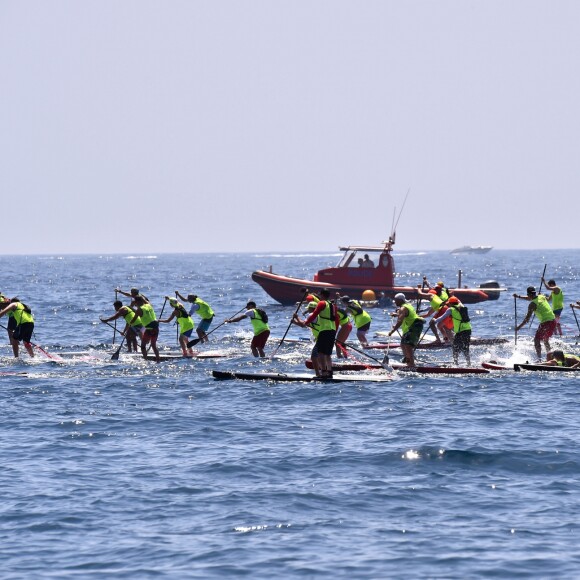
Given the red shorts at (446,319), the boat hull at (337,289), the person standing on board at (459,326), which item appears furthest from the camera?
the boat hull at (337,289)

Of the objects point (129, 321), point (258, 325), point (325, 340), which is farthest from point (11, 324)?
point (325, 340)

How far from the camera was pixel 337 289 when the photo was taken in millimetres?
42844

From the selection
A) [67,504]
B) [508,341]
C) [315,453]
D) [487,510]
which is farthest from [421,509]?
[508,341]

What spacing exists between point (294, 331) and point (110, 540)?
23962mm

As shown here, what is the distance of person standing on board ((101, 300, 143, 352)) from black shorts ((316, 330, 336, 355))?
5853 millimetres

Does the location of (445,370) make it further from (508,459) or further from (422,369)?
(508,459)

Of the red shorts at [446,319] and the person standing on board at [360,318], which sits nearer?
the red shorts at [446,319]

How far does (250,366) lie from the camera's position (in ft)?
77.8

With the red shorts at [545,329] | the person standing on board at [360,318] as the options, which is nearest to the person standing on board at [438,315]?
the person standing on board at [360,318]

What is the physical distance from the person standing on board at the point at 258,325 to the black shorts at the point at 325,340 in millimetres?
4131

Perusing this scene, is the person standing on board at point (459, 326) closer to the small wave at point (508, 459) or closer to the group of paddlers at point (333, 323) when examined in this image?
the group of paddlers at point (333, 323)

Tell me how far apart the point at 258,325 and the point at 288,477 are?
1173 centimetres

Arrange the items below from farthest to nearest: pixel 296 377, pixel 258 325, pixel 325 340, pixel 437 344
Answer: pixel 437 344
pixel 258 325
pixel 296 377
pixel 325 340

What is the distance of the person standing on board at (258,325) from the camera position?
24156 millimetres
